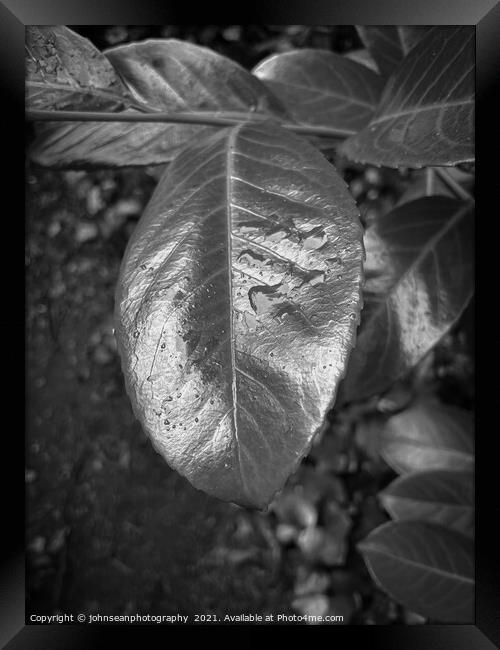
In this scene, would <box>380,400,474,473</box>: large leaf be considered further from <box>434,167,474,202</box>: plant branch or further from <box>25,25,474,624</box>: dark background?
<box>434,167,474,202</box>: plant branch

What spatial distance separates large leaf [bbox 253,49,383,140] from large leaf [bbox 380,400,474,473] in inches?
19.2

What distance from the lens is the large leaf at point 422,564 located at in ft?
2.40

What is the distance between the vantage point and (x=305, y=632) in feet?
2.09

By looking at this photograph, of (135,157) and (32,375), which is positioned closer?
(135,157)

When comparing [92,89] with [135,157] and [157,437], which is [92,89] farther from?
[157,437]

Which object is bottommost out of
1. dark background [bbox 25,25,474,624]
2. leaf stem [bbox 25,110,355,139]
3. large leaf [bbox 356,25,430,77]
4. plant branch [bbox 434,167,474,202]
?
dark background [bbox 25,25,474,624]

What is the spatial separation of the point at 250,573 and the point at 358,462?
31cm

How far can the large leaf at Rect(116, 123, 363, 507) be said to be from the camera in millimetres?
358

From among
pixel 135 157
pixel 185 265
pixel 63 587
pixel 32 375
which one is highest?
pixel 135 157

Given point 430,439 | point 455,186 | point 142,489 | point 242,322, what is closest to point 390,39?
point 455,186

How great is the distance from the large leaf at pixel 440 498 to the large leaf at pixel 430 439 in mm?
37

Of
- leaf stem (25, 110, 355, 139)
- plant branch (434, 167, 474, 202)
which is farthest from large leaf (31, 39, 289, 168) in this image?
plant branch (434, 167, 474, 202)

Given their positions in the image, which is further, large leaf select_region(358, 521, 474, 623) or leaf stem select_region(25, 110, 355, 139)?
large leaf select_region(358, 521, 474, 623)
